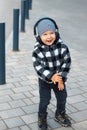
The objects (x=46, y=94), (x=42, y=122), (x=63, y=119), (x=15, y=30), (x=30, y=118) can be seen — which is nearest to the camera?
(x=46, y=94)

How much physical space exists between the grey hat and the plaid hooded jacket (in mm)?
170

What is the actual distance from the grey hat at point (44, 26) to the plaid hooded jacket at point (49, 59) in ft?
0.56

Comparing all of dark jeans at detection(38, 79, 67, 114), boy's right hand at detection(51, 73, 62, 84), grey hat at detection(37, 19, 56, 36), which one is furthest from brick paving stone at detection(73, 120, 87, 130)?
grey hat at detection(37, 19, 56, 36)

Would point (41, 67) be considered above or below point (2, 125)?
above

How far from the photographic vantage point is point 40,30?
3.80 meters

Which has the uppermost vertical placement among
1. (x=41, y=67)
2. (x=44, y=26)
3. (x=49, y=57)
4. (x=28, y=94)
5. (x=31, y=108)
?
(x=44, y=26)

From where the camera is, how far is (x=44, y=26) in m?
3.79

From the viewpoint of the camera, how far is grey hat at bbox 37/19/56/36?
149 inches

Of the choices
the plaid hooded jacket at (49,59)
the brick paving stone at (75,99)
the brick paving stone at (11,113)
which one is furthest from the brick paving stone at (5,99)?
the plaid hooded jacket at (49,59)

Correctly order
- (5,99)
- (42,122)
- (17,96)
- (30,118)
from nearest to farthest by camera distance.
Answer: (42,122), (30,118), (5,99), (17,96)

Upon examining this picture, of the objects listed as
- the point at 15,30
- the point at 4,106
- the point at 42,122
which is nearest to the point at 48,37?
the point at 42,122

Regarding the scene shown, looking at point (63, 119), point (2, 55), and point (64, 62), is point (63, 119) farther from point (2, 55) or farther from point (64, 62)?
point (2, 55)

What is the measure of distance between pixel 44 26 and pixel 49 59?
0.37m

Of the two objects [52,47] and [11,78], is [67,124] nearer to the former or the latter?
[52,47]
